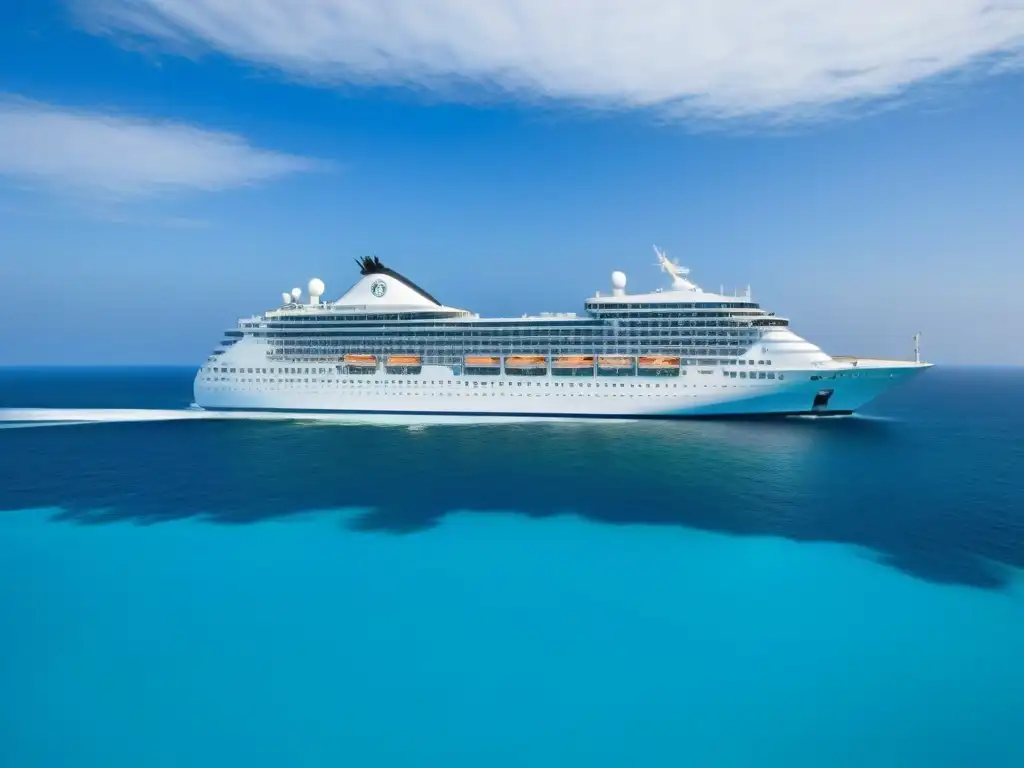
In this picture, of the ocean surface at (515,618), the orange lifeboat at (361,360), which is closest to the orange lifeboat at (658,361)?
the ocean surface at (515,618)

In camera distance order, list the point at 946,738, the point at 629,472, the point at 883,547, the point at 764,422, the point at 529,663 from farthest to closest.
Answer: the point at 764,422
the point at 629,472
the point at 883,547
the point at 529,663
the point at 946,738

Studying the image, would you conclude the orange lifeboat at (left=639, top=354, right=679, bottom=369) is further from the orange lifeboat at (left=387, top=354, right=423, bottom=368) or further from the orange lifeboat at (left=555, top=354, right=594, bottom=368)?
the orange lifeboat at (left=387, top=354, right=423, bottom=368)

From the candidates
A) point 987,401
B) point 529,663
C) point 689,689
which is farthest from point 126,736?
point 987,401

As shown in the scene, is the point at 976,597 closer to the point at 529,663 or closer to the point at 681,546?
the point at 681,546

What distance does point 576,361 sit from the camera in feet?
151

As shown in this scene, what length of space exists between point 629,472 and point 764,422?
20668 millimetres

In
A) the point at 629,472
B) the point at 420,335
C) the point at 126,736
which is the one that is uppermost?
the point at 420,335

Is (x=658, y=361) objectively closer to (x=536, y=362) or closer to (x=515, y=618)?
(x=536, y=362)

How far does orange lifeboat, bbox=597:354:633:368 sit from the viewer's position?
45.0m

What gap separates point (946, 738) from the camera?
10453 millimetres

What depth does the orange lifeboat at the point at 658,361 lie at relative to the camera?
4425 centimetres

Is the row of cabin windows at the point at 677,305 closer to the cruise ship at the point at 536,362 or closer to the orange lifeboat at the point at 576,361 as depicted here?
the cruise ship at the point at 536,362

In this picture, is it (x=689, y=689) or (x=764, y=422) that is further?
(x=764, y=422)

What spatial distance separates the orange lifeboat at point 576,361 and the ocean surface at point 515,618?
17.7 meters
